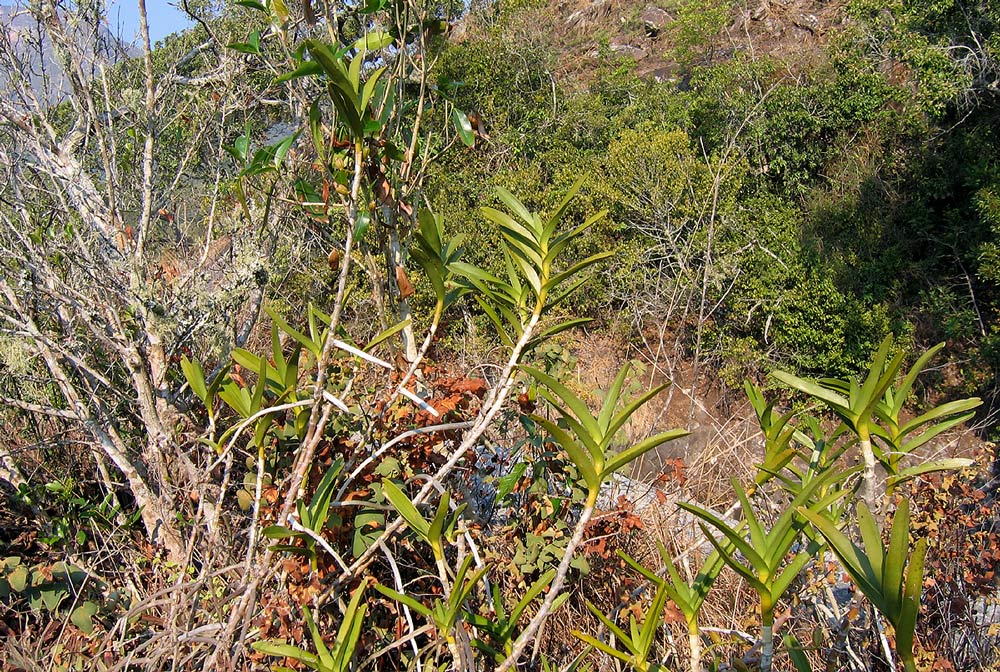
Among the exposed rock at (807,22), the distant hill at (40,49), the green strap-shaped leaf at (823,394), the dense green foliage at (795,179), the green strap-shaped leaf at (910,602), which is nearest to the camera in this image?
the green strap-shaped leaf at (910,602)

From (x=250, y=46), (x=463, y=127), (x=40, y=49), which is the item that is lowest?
(x=463, y=127)

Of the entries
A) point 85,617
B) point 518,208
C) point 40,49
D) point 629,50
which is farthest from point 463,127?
point 629,50

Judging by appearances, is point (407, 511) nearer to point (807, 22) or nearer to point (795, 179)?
point (795, 179)

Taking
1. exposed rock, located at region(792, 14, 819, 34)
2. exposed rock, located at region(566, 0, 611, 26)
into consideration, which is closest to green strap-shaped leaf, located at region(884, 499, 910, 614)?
exposed rock, located at region(792, 14, 819, 34)

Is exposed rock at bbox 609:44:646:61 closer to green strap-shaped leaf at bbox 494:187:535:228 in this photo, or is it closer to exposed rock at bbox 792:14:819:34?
exposed rock at bbox 792:14:819:34

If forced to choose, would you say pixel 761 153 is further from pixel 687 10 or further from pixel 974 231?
pixel 687 10

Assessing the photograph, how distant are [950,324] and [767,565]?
862 cm

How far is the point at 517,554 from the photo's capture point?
1.87 metres

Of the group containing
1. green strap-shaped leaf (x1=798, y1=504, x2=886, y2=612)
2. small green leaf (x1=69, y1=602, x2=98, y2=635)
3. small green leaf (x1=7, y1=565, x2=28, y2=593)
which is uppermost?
green strap-shaped leaf (x1=798, y1=504, x2=886, y2=612)

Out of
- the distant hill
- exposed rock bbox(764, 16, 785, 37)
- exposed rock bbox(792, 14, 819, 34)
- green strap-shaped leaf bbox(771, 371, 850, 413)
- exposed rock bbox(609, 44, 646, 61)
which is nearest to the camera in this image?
green strap-shaped leaf bbox(771, 371, 850, 413)

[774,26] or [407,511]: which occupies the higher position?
[407,511]

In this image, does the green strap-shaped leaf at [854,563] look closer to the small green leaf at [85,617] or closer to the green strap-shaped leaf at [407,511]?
the green strap-shaped leaf at [407,511]

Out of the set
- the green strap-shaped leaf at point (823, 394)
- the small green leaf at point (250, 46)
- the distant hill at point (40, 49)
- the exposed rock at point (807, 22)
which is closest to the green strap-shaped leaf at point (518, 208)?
the green strap-shaped leaf at point (823, 394)

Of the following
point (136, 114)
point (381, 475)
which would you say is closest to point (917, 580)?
point (381, 475)
